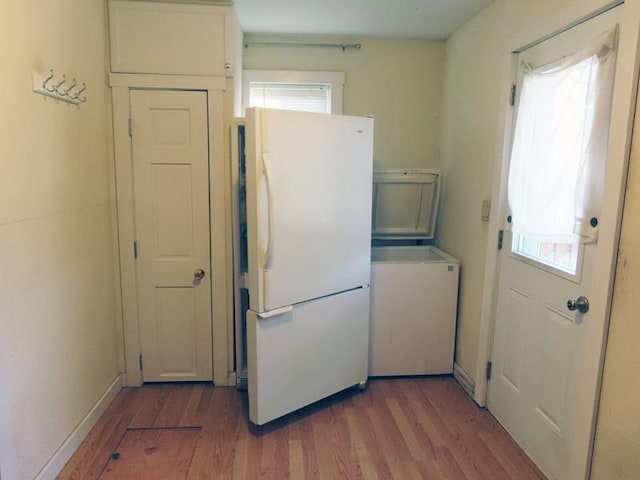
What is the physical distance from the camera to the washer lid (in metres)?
3.05

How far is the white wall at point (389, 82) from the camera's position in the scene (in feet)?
10.5

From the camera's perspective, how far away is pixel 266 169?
6.84 feet

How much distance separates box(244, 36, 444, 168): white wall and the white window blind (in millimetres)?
130

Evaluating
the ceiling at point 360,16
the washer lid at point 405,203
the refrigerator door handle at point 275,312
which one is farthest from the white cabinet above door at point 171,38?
the refrigerator door handle at point 275,312

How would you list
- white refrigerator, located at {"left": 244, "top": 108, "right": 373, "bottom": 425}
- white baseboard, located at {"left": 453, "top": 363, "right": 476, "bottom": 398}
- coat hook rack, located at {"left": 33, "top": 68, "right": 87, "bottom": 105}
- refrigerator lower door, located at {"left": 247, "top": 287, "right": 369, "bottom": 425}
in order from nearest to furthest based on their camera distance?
coat hook rack, located at {"left": 33, "top": 68, "right": 87, "bottom": 105} → white refrigerator, located at {"left": 244, "top": 108, "right": 373, "bottom": 425} → refrigerator lower door, located at {"left": 247, "top": 287, "right": 369, "bottom": 425} → white baseboard, located at {"left": 453, "top": 363, "right": 476, "bottom": 398}

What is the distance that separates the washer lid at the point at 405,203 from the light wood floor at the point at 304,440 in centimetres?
115

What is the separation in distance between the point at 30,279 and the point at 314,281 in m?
1.33

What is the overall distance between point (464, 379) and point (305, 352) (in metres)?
1.16

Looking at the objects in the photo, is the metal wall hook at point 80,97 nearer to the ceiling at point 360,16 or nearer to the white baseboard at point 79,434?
the ceiling at point 360,16

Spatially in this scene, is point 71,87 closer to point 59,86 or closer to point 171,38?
point 59,86

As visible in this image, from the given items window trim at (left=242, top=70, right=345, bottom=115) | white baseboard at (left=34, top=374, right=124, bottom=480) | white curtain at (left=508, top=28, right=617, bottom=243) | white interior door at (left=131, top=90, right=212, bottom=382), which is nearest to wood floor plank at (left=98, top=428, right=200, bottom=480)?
white baseboard at (left=34, top=374, right=124, bottom=480)

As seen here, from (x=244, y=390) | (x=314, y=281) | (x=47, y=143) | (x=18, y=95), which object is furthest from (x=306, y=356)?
(x=18, y=95)

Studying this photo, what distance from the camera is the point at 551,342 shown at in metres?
2.00

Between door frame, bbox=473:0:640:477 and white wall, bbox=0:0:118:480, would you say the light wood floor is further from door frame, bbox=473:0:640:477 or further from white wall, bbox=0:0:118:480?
door frame, bbox=473:0:640:477
